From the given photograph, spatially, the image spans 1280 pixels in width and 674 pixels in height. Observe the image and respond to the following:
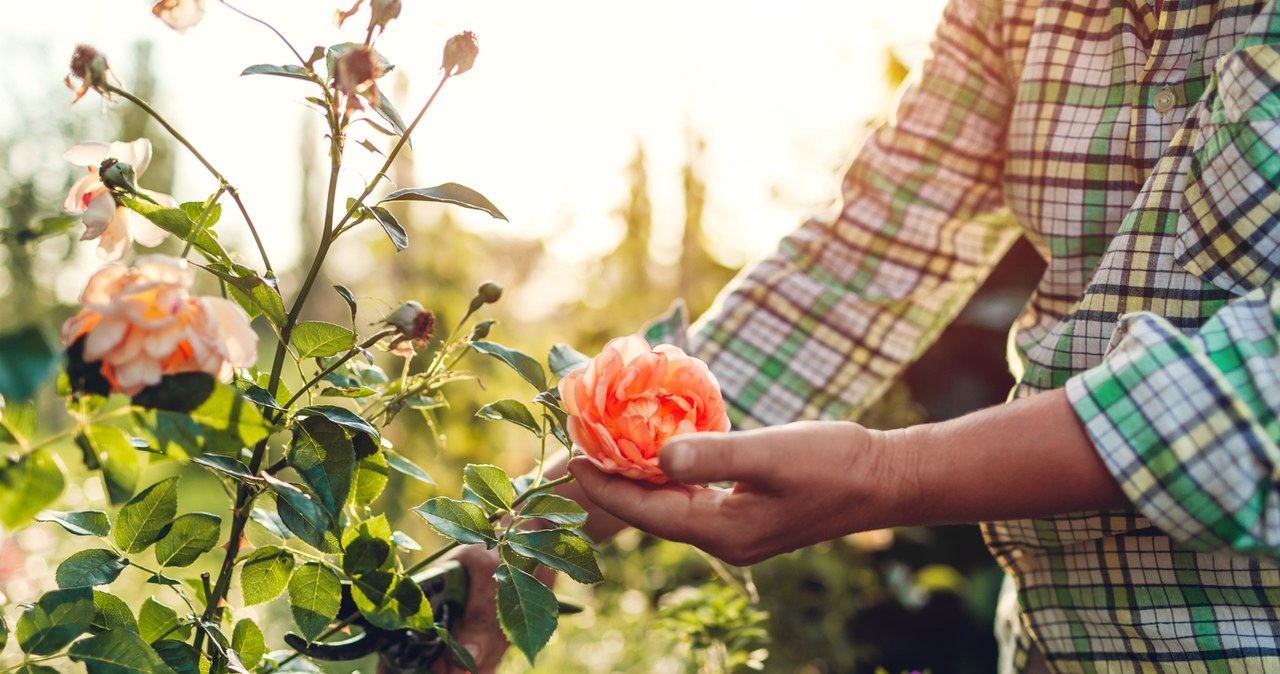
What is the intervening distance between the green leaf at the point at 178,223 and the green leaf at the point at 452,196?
0.15 meters

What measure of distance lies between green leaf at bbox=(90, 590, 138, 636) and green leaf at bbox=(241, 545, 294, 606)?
97 millimetres

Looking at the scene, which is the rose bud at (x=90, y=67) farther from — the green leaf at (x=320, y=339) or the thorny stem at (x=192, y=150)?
the green leaf at (x=320, y=339)

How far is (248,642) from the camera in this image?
86 centimetres

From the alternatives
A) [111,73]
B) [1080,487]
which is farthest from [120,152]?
[1080,487]

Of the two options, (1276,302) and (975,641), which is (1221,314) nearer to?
(1276,302)

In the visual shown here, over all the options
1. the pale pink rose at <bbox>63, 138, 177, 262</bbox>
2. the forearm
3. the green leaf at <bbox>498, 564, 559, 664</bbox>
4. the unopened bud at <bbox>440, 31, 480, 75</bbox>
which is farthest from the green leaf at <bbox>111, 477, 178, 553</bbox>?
the forearm

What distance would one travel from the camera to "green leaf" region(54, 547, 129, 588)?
2.50 feet

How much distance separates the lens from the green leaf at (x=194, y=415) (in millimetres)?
631

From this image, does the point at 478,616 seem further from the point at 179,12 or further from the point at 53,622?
the point at 179,12

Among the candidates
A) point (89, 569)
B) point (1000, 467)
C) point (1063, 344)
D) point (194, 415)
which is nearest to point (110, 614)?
point (89, 569)

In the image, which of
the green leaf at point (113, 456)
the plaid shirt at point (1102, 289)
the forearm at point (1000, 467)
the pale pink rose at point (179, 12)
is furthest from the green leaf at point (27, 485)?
the plaid shirt at point (1102, 289)

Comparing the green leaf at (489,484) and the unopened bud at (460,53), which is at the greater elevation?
the unopened bud at (460,53)

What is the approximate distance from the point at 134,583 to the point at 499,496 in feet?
8.67

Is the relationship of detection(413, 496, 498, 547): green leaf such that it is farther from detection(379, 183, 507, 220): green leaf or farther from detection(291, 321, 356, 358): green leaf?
detection(379, 183, 507, 220): green leaf
